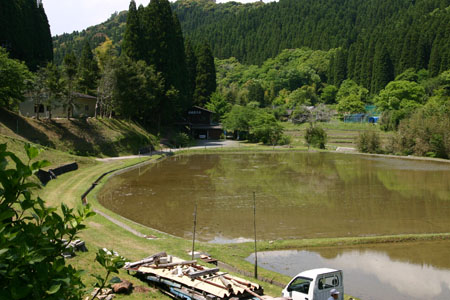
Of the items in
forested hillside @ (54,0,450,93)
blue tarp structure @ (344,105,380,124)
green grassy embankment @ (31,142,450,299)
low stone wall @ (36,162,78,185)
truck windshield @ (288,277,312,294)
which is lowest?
green grassy embankment @ (31,142,450,299)

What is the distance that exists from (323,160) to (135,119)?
975 inches

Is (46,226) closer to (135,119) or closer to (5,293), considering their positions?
(5,293)

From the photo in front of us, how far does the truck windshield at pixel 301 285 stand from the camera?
8695 millimetres

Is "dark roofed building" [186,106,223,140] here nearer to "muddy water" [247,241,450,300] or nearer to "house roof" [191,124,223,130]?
"house roof" [191,124,223,130]

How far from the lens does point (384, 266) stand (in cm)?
1240

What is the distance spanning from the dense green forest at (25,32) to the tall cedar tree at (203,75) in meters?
23.6

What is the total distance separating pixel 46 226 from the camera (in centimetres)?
277

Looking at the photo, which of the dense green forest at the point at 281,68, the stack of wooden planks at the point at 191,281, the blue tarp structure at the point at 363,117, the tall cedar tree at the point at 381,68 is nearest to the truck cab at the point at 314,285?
the stack of wooden planks at the point at 191,281

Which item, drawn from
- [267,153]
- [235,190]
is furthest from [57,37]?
[235,190]

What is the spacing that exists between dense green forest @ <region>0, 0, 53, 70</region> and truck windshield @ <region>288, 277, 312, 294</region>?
4562 centimetres

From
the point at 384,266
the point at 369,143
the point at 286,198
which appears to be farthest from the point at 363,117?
the point at 384,266

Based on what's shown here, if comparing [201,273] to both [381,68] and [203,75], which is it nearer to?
[203,75]

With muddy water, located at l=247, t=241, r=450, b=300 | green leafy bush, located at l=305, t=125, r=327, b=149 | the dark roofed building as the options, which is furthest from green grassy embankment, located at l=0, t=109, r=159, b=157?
muddy water, located at l=247, t=241, r=450, b=300

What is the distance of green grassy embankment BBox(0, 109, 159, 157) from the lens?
105 ft
